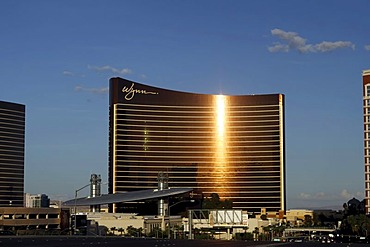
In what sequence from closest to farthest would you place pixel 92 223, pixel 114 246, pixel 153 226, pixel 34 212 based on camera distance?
pixel 114 246 → pixel 92 223 → pixel 153 226 → pixel 34 212

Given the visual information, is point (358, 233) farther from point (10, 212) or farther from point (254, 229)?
point (10, 212)

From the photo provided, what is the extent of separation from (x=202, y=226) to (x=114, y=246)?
9804 cm

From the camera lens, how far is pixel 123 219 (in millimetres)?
175250

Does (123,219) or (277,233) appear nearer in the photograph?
(123,219)

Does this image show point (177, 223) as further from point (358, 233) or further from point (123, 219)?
point (358, 233)

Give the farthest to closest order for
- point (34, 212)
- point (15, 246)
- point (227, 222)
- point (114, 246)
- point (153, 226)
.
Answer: point (34, 212) → point (153, 226) → point (227, 222) → point (114, 246) → point (15, 246)

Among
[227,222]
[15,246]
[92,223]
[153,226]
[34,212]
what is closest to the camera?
[15,246]

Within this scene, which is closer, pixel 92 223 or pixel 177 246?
pixel 177 246

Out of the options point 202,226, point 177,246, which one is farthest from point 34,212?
point 177,246

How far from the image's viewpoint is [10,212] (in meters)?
186

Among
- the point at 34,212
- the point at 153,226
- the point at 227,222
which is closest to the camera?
the point at 227,222

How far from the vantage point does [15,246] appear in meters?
64.8

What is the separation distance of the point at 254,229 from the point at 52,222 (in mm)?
54642

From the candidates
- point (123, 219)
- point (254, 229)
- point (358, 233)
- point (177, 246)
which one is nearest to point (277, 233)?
point (254, 229)
